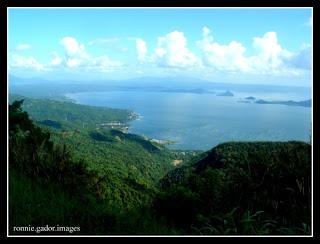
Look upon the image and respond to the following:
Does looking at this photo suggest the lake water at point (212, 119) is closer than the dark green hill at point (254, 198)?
No

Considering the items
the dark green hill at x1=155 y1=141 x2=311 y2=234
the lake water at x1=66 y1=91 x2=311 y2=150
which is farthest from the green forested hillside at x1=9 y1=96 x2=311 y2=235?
the lake water at x1=66 y1=91 x2=311 y2=150

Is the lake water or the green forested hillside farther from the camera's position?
the lake water

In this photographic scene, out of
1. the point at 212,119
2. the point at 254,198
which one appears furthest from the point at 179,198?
the point at 212,119

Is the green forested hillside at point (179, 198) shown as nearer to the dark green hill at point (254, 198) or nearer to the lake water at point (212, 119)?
the dark green hill at point (254, 198)

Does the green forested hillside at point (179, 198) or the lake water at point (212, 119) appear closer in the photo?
the green forested hillside at point (179, 198)

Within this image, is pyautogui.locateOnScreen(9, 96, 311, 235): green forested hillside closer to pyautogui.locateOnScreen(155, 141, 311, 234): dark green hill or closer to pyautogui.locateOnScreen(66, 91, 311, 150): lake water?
pyautogui.locateOnScreen(155, 141, 311, 234): dark green hill

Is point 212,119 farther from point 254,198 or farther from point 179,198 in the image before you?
point 254,198

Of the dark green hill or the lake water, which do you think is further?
the lake water

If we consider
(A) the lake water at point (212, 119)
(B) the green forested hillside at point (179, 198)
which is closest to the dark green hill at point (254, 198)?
(B) the green forested hillside at point (179, 198)
